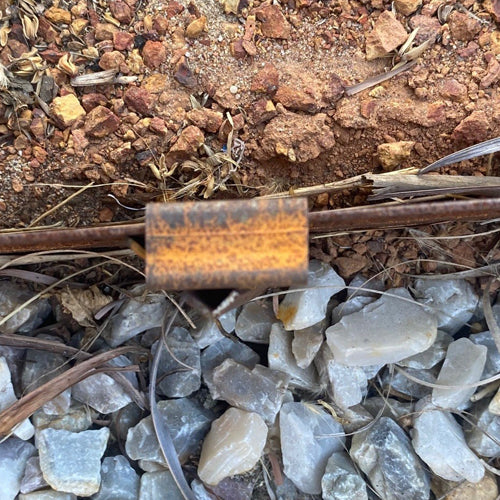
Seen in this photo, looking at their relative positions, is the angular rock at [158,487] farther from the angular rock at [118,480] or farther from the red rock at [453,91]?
the red rock at [453,91]

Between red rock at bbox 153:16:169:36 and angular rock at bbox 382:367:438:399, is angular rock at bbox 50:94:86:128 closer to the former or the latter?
red rock at bbox 153:16:169:36

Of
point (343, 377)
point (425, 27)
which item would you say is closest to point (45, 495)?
point (343, 377)

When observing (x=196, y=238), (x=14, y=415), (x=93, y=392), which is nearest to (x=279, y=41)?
(x=196, y=238)

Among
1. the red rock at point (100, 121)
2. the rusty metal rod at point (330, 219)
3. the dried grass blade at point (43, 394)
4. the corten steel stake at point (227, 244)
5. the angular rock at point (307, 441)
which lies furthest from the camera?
the angular rock at point (307, 441)

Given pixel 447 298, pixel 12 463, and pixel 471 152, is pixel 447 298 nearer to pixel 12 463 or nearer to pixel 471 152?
pixel 471 152

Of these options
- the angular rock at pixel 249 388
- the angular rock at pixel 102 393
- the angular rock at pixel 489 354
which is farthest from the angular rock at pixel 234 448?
the angular rock at pixel 489 354

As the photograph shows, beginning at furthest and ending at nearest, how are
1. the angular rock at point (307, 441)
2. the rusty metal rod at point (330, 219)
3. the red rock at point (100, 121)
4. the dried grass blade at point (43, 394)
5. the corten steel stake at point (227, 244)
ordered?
the angular rock at point (307, 441) → the dried grass blade at point (43, 394) → the red rock at point (100, 121) → the rusty metal rod at point (330, 219) → the corten steel stake at point (227, 244)

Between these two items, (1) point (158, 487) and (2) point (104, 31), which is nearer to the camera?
(2) point (104, 31)

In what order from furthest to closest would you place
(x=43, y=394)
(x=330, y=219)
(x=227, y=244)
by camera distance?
(x=43, y=394) → (x=330, y=219) → (x=227, y=244)
